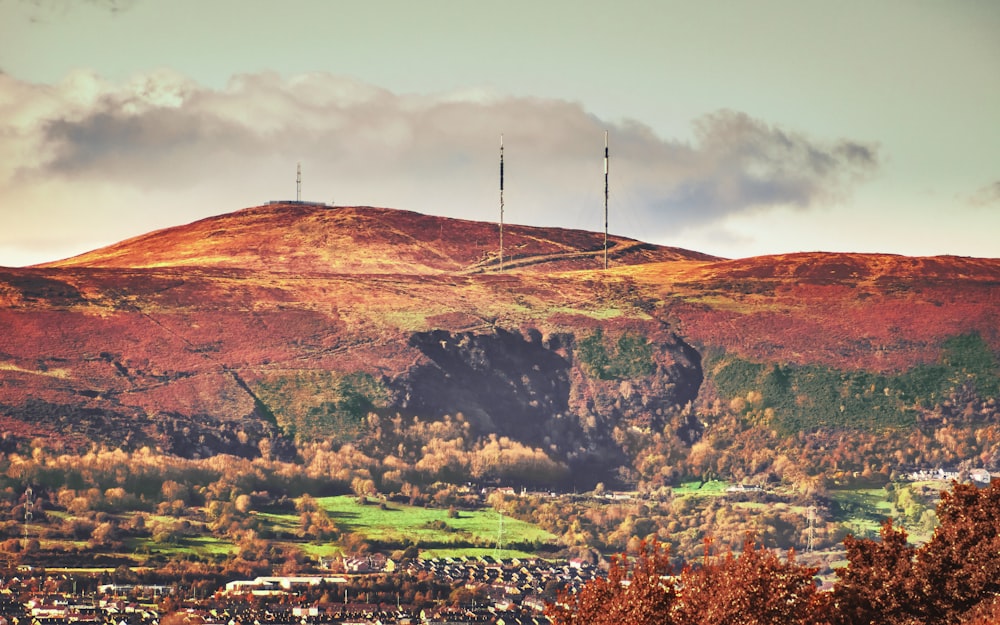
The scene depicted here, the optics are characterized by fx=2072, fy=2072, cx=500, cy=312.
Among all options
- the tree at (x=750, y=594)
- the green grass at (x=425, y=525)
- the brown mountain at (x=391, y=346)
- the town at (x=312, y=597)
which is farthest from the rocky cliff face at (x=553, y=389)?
the tree at (x=750, y=594)

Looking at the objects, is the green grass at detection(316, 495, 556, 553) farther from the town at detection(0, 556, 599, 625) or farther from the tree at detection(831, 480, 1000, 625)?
the tree at detection(831, 480, 1000, 625)

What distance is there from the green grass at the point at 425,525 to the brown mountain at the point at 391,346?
9.79 meters

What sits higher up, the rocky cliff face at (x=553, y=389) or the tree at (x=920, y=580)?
the rocky cliff face at (x=553, y=389)

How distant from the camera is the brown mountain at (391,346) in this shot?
170 m

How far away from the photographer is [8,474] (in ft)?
509

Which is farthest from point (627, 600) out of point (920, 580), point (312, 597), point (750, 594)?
point (312, 597)

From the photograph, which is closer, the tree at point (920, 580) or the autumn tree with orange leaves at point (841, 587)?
the autumn tree with orange leaves at point (841, 587)

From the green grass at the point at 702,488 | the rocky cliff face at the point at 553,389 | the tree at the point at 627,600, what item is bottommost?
the green grass at the point at 702,488

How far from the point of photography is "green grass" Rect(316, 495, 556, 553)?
518 ft

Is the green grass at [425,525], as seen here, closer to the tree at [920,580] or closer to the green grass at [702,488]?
the green grass at [702,488]

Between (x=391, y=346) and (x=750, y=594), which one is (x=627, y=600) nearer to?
(x=750, y=594)

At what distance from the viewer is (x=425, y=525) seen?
161875 mm

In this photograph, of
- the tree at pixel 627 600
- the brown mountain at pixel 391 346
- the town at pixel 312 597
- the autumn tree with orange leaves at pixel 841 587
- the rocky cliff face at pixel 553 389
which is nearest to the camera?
the autumn tree with orange leaves at pixel 841 587

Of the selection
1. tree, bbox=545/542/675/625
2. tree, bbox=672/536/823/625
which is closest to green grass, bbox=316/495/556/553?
tree, bbox=545/542/675/625
